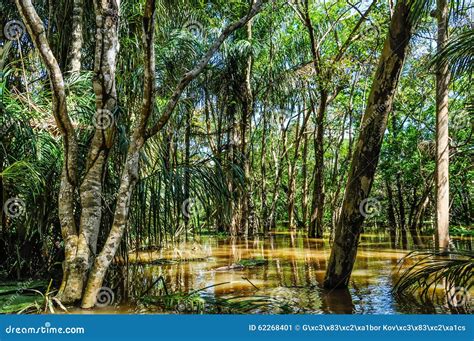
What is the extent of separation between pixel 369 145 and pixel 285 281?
98.1 inches

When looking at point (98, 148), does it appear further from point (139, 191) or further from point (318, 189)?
point (318, 189)

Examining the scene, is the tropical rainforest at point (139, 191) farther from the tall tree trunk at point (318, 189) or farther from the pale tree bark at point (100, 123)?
the tall tree trunk at point (318, 189)

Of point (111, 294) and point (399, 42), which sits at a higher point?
point (399, 42)

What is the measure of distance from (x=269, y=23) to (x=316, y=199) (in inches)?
297

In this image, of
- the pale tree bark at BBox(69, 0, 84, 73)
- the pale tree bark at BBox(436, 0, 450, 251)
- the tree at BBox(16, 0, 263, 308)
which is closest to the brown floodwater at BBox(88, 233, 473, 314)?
the tree at BBox(16, 0, 263, 308)

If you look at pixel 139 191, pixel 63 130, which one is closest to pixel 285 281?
pixel 139 191

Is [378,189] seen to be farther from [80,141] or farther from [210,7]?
[80,141]

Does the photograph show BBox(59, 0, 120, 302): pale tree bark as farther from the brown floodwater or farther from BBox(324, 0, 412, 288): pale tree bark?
BBox(324, 0, 412, 288): pale tree bark

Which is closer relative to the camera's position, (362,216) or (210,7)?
(362,216)

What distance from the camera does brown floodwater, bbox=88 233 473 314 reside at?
487cm

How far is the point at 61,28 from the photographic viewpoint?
24.0 ft

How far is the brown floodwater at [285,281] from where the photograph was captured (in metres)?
4.87

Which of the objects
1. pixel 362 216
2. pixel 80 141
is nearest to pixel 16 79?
pixel 80 141

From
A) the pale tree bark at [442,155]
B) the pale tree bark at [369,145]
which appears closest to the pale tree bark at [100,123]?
the pale tree bark at [369,145]
